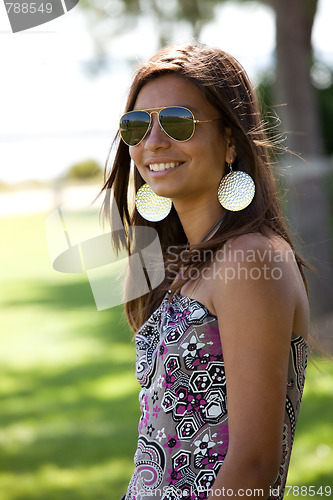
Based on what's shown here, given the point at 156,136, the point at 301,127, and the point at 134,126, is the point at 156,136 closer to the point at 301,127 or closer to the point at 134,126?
the point at 134,126

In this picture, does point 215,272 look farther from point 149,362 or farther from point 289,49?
point 289,49

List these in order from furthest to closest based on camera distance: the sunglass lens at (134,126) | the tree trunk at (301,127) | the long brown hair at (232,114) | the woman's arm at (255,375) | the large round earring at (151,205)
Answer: the tree trunk at (301,127), the large round earring at (151,205), the sunglass lens at (134,126), the long brown hair at (232,114), the woman's arm at (255,375)

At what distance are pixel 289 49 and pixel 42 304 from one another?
4770mm

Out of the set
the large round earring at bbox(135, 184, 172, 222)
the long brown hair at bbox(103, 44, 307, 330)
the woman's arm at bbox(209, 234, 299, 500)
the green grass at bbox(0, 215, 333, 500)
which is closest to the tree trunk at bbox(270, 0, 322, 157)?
the green grass at bbox(0, 215, 333, 500)

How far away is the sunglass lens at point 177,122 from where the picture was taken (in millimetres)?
1642

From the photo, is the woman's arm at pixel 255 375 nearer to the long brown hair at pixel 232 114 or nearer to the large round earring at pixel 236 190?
the long brown hair at pixel 232 114

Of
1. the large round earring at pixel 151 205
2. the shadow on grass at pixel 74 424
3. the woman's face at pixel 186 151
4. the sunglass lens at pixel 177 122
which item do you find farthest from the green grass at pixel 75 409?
the sunglass lens at pixel 177 122

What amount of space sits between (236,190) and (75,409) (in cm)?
363

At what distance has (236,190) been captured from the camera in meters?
1.69

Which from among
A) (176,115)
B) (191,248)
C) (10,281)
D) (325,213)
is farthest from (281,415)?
(10,281)

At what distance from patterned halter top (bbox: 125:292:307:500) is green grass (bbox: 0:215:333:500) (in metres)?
0.67

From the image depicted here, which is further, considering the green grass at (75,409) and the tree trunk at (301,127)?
the tree trunk at (301,127)

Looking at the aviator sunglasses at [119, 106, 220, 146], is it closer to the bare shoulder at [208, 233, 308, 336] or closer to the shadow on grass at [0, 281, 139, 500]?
the bare shoulder at [208, 233, 308, 336]

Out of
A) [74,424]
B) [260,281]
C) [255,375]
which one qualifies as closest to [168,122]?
[260,281]
